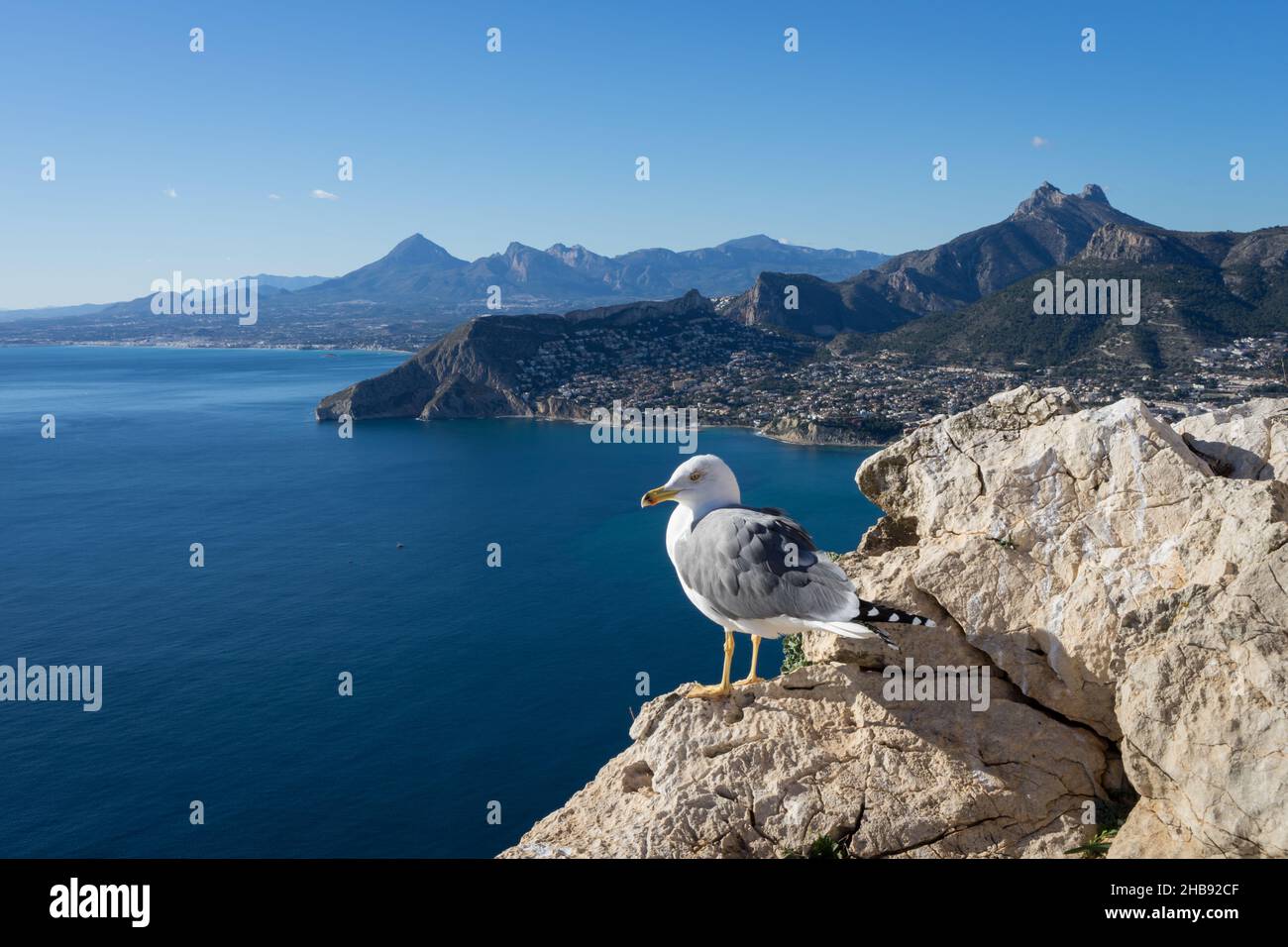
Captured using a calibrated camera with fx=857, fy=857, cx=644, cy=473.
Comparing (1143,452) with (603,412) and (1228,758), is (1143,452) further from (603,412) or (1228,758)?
(603,412)

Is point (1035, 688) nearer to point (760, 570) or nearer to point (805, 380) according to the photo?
point (760, 570)

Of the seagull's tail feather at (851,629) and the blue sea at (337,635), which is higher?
the seagull's tail feather at (851,629)

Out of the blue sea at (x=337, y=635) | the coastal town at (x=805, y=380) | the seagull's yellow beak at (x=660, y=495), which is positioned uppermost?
the coastal town at (x=805, y=380)

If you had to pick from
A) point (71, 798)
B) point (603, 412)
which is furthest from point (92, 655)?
point (603, 412)

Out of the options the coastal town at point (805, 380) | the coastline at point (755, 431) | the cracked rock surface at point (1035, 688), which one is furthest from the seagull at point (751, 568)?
the coastal town at point (805, 380)

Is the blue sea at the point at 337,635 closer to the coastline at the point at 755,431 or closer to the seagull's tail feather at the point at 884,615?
the coastline at the point at 755,431

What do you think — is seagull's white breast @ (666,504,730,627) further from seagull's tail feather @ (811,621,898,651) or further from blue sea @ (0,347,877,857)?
blue sea @ (0,347,877,857)

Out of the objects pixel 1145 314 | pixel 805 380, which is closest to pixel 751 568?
pixel 805 380
